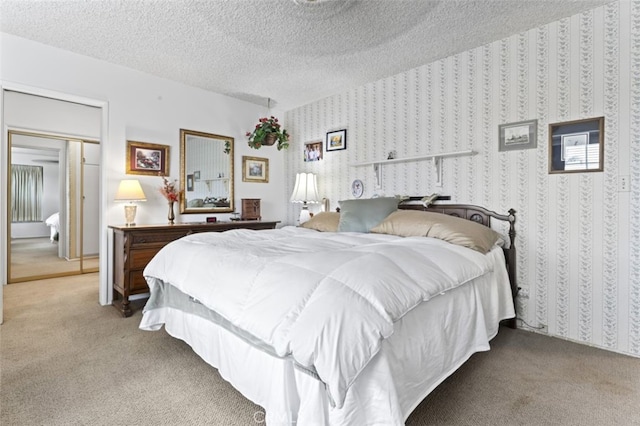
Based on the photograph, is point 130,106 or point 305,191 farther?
point 305,191

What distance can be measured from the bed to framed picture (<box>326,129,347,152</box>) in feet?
6.12

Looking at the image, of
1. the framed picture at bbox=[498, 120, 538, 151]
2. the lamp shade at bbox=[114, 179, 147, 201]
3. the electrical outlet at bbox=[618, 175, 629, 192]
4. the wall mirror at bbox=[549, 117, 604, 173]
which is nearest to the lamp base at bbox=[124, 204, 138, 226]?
the lamp shade at bbox=[114, 179, 147, 201]

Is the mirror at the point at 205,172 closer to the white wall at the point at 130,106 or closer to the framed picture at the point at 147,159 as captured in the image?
the white wall at the point at 130,106

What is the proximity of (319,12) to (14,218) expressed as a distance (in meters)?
5.50

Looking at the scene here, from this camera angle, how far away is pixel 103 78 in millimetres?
3166

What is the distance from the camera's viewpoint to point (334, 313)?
1.10m

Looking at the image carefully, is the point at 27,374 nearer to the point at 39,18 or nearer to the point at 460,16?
the point at 39,18

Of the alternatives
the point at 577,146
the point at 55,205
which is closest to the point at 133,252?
the point at 55,205

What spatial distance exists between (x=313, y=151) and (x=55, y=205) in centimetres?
430

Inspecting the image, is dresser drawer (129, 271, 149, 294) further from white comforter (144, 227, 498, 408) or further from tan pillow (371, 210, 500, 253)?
tan pillow (371, 210, 500, 253)

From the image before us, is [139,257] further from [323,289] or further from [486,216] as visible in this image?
[486,216]

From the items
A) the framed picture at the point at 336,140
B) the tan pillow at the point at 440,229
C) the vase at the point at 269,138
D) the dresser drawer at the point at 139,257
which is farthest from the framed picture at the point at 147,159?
the tan pillow at the point at 440,229

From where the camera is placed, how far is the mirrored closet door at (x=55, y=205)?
4578 millimetres

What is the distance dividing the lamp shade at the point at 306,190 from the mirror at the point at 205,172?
0.92 metres
